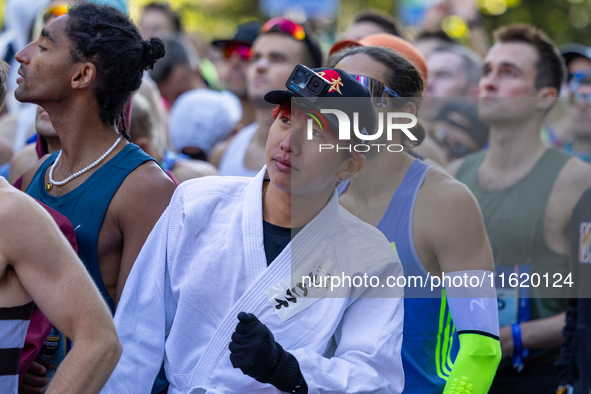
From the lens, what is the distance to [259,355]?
5.63 feet

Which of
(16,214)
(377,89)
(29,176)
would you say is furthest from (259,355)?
(29,176)

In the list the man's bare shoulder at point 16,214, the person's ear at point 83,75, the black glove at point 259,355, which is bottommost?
the black glove at point 259,355

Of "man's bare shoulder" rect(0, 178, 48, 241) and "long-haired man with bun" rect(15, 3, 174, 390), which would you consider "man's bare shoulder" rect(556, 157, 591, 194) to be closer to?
"long-haired man with bun" rect(15, 3, 174, 390)

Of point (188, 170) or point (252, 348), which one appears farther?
point (188, 170)

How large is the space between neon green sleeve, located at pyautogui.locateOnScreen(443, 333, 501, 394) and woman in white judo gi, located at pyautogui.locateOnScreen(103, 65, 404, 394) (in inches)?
15.5

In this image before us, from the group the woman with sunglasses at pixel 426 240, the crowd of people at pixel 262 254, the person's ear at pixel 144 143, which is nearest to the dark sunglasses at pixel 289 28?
the crowd of people at pixel 262 254

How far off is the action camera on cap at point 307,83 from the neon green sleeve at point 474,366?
3.45ft

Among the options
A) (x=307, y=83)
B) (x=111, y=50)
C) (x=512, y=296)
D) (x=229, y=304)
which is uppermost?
(x=307, y=83)

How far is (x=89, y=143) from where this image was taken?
235cm

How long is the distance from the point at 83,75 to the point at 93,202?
0.46 m

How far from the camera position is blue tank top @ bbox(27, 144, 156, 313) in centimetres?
217

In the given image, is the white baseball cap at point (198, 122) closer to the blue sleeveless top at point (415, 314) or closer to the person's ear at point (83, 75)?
the person's ear at point (83, 75)

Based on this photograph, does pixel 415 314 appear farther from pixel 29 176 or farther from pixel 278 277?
A: pixel 29 176

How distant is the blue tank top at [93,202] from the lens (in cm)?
217
